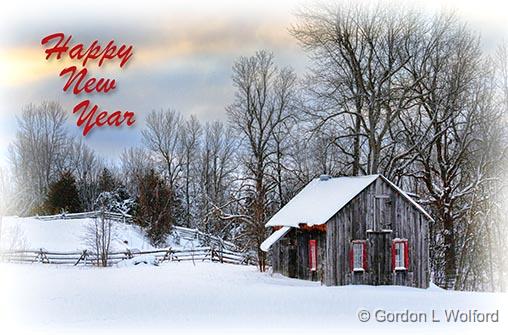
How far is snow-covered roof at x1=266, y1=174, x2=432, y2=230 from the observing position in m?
25.3

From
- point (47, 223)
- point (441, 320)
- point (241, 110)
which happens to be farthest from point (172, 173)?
point (441, 320)

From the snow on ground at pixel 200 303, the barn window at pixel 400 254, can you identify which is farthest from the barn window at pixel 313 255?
the barn window at pixel 400 254

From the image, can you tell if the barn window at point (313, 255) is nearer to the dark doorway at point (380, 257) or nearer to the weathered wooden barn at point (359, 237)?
the weathered wooden barn at point (359, 237)

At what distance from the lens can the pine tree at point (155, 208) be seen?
4219cm

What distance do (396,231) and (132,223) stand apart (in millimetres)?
22035

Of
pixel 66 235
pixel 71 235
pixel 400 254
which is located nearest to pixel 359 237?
pixel 400 254

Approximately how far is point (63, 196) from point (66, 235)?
20.5ft

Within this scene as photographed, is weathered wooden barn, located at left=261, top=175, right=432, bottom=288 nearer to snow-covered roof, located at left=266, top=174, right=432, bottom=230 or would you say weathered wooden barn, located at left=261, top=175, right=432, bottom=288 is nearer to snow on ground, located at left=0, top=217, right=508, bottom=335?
snow-covered roof, located at left=266, top=174, right=432, bottom=230

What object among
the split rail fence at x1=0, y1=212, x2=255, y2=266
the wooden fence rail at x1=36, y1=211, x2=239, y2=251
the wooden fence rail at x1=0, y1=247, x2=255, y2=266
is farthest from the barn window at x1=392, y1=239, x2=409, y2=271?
the wooden fence rail at x1=36, y1=211, x2=239, y2=251

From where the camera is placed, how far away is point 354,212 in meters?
25.4

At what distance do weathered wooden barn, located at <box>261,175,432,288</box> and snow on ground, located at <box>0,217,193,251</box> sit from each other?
14.4 metres

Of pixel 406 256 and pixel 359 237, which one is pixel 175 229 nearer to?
pixel 359 237

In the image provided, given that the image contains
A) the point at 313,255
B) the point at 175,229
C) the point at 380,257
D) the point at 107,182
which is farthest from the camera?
the point at 107,182

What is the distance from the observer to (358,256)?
25.4m
